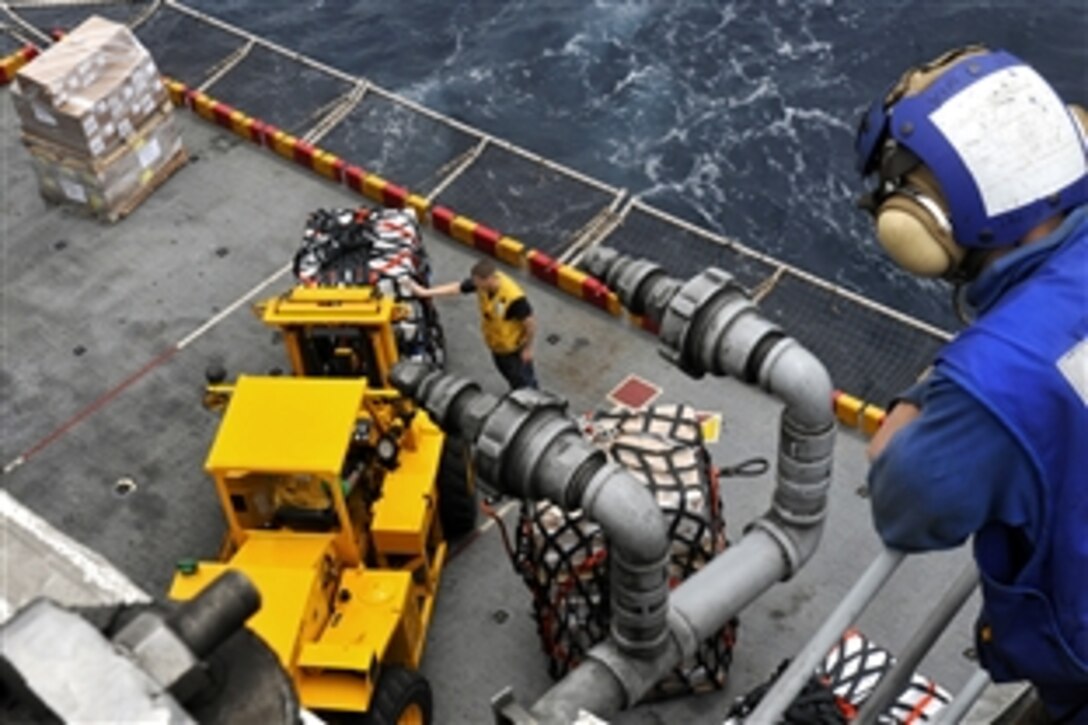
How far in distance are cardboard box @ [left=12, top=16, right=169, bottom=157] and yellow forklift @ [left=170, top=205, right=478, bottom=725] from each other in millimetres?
6677

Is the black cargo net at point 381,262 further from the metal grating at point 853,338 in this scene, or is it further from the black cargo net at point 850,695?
the black cargo net at point 850,695

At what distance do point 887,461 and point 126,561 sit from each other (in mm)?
12317

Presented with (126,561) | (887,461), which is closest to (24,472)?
(126,561)

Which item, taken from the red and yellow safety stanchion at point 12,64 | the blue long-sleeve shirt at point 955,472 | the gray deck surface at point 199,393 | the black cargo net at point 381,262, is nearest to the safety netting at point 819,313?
the gray deck surface at point 199,393

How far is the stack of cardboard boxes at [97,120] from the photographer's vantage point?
62.2 ft

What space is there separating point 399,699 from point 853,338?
27.6ft

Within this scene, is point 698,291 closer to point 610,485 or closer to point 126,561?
point 610,485

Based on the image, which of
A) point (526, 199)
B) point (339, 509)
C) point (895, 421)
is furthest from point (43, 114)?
point (895, 421)

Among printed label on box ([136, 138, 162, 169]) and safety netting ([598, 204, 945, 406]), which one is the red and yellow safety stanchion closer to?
printed label on box ([136, 138, 162, 169])

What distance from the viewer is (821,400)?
290 inches

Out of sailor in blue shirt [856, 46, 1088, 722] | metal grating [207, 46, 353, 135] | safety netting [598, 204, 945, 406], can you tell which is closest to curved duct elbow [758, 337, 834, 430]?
sailor in blue shirt [856, 46, 1088, 722]

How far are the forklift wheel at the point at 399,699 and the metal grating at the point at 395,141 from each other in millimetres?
10700

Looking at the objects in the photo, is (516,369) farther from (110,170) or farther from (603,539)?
(110,170)

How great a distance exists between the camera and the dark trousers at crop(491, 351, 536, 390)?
15094 mm
